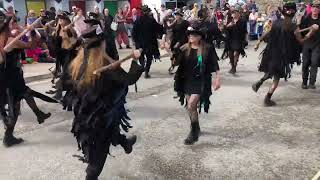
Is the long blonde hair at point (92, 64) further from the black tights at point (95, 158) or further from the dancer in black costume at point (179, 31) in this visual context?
the dancer in black costume at point (179, 31)

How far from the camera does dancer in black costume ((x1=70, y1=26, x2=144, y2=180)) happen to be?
15.2 ft

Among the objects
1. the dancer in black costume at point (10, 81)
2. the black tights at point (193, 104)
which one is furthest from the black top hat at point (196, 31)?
the dancer in black costume at point (10, 81)

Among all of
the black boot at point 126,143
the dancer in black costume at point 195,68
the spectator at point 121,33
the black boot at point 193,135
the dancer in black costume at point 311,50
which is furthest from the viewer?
the spectator at point 121,33

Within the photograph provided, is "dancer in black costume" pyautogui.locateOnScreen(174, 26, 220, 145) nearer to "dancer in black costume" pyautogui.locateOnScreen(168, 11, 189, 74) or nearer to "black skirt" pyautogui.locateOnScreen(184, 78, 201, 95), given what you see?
"black skirt" pyautogui.locateOnScreen(184, 78, 201, 95)

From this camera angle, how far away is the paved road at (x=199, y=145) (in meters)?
5.68

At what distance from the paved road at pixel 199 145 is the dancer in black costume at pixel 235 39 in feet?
9.45

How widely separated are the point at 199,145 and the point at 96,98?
2.45 metres

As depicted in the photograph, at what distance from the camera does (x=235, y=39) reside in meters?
12.6

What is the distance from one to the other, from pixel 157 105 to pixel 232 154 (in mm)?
3115

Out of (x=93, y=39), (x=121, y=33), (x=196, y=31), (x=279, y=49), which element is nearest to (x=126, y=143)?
(x=93, y=39)

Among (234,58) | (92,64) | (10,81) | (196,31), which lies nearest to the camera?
(92,64)

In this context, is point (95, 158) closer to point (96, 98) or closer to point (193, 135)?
point (96, 98)

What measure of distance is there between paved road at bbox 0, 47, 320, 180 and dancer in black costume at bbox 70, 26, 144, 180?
816 millimetres

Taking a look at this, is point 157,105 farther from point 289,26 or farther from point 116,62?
point 116,62
